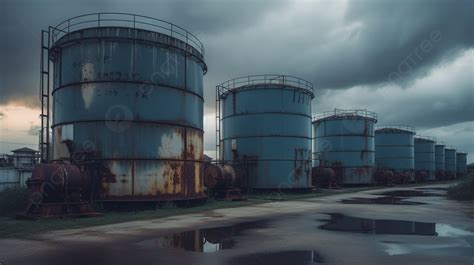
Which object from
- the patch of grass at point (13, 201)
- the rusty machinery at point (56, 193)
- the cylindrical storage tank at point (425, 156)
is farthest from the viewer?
the cylindrical storage tank at point (425, 156)

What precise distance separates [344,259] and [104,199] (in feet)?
37.1

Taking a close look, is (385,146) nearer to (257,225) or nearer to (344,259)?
(257,225)

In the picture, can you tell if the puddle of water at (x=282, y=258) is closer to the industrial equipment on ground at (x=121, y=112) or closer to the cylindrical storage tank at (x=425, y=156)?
the industrial equipment on ground at (x=121, y=112)

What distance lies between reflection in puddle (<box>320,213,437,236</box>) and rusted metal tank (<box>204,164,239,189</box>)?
967 centimetres

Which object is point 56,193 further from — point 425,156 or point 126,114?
point 425,156

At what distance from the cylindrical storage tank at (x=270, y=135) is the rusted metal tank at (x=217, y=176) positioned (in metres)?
4.42

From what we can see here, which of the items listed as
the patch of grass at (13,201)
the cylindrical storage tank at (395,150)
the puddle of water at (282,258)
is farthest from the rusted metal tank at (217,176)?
the cylindrical storage tank at (395,150)

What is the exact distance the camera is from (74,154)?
1647 cm

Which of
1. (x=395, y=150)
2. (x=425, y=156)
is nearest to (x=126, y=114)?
(x=395, y=150)

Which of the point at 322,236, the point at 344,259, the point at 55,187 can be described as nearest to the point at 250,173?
the point at 55,187

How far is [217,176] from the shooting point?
2256cm

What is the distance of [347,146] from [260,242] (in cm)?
3315

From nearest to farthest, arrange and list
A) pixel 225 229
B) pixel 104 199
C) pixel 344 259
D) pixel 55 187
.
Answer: pixel 344 259 < pixel 225 229 < pixel 55 187 < pixel 104 199

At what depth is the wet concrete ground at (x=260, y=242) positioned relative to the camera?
784cm
